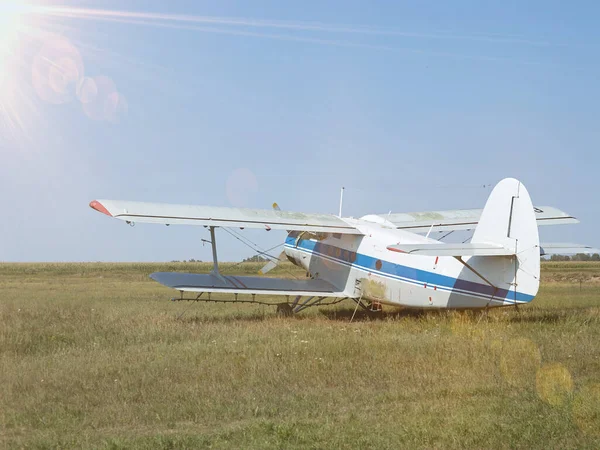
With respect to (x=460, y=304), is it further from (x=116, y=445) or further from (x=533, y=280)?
(x=116, y=445)

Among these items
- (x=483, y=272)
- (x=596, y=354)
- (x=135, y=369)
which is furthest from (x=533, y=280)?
(x=135, y=369)

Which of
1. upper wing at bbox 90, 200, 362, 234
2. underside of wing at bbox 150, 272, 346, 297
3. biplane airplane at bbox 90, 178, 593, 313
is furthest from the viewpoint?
underside of wing at bbox 150, 272, 346, 297

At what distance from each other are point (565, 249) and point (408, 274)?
4.10m

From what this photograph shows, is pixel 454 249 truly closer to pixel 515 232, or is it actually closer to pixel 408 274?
pixel 515 232

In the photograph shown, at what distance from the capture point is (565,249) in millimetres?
16797

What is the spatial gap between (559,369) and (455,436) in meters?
3.76

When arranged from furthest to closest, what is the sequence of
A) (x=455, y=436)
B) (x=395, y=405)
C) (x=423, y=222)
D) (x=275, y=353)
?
(x=423, y=222), (x=275, y=353), (x=395, y=405), (x=455, y=436)

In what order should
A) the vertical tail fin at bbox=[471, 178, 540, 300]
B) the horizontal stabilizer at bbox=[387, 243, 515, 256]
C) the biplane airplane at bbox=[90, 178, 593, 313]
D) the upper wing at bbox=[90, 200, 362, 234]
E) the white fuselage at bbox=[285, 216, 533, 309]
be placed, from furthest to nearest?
1. the upper wing at bbox=[90, 200, 362, 234]
2. the white fuselage at bbox=[285, 216, 533, 309]
3. the biplane airplane at bbox=[90, 178, 593, 313]
4. the vertical tail fin at bbox=[471, 178, 540, 300]
5. the horizontal stabilizer at bbox=[387, 243, 515, 256]

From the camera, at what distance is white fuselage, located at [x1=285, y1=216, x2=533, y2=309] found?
14734 millimetres

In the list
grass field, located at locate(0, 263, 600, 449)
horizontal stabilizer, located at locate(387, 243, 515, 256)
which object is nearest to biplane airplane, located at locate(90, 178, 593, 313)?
horizontal stabilizer, located at locate(387, 243, 515, 256)

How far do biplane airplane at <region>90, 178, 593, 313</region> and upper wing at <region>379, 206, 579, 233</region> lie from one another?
4cm

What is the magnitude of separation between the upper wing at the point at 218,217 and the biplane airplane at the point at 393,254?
2cm

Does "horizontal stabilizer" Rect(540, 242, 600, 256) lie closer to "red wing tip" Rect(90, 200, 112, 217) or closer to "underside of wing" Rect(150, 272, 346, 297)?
"underside of wing" Rect(150, 272, 346, 297)

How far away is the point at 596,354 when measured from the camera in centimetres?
1070
